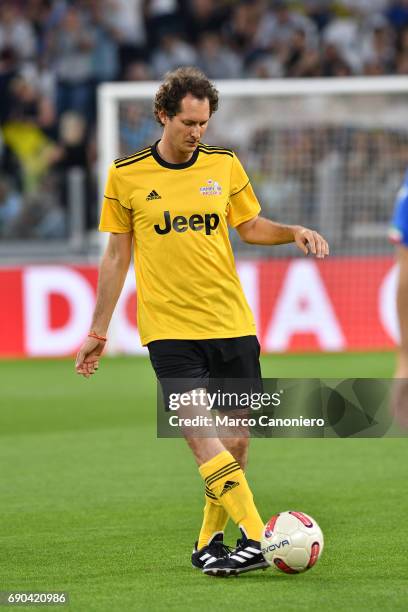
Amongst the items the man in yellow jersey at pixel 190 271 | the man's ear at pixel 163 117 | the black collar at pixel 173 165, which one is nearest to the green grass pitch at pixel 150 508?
the man in yellow jersey at pixel 190 271

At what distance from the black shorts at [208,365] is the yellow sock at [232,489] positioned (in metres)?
0.30

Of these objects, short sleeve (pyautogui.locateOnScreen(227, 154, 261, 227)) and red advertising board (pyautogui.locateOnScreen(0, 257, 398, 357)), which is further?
red advertising board (pyautogui.locateOnScreen(0, 257, 398, 357))

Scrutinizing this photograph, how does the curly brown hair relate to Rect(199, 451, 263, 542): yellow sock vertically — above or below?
above

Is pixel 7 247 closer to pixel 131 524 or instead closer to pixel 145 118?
pixel 145 118

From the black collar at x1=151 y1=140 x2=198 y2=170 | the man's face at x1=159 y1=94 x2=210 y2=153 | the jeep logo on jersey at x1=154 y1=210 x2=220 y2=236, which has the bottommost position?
the jeep logo on jersey at x1=154 y1=210 x2=220 y2=236

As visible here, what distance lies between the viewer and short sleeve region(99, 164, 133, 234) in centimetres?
584

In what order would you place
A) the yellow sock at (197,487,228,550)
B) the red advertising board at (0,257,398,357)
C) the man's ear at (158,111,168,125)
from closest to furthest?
the man's ear at (158,111,168,125) → the yellow sock at (197,487,228,550) → the red advertising board at (0,257,398,357)

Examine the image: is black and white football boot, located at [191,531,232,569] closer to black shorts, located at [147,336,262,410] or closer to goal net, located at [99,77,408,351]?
black shorts, located at [147,336,262,410]

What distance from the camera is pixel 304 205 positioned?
15945 millimetres

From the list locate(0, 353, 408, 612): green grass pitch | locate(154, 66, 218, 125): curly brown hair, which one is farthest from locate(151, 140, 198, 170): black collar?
locate(0, 353, 408, 612): green grass pitch

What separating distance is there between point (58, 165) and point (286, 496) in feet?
32.8

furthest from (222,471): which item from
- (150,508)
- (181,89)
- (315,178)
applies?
(315,178)

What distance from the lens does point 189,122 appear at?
18.5 feet

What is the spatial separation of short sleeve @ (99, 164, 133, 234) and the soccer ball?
1.51 meters
